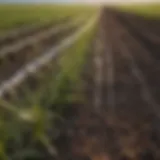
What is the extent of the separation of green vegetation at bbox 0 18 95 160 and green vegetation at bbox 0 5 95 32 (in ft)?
0.15

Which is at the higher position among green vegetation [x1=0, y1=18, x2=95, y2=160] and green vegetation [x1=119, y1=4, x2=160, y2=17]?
green vegetation [x1=119, y1=4, x2=160, y2=17]

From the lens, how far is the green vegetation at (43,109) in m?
0.60

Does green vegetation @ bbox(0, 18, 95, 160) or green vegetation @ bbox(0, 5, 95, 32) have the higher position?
green vegetation @ bbox(0, 5, 95, 32)

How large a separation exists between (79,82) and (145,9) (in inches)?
6.6

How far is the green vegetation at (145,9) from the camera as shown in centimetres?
70

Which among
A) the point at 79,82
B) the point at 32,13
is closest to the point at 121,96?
the point at 79,82

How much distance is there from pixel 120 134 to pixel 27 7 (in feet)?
0.86

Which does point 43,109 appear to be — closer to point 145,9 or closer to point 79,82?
point 79,82

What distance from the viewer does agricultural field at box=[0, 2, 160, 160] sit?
609 millimetres

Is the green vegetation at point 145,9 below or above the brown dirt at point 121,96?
above

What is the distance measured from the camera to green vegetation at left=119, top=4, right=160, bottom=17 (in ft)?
2.28

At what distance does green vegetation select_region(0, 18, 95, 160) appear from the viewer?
23.7 inches

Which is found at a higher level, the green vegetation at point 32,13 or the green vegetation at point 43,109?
the green vegetation at point 32,13

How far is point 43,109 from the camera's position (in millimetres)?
629
